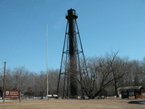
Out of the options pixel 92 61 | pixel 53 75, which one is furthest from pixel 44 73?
pixel 92 61

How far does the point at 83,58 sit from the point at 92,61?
215cm

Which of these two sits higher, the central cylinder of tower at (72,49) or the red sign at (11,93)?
the central cylinder of tower at (72,49)

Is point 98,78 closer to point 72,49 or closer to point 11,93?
point 72,49

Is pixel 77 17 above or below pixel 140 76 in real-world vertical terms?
above

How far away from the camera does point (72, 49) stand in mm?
37094

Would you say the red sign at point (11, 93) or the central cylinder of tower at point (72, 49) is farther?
the central cylinder of tower at point (72, 49)

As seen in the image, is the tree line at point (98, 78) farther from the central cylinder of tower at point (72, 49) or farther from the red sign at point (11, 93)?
the red sign at point (11, 93)

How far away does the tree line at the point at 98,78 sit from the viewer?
34344 mm

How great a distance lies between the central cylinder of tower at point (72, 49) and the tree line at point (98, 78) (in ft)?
3.96

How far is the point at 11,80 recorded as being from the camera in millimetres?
55750

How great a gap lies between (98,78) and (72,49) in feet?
32.1

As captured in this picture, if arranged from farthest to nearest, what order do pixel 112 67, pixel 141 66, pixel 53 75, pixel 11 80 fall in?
pixel 53 75
pixel 141 66
pixel 11 80
pixel 112 67

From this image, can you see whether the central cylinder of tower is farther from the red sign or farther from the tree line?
the red sign

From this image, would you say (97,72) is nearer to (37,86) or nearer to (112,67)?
(112,67)
